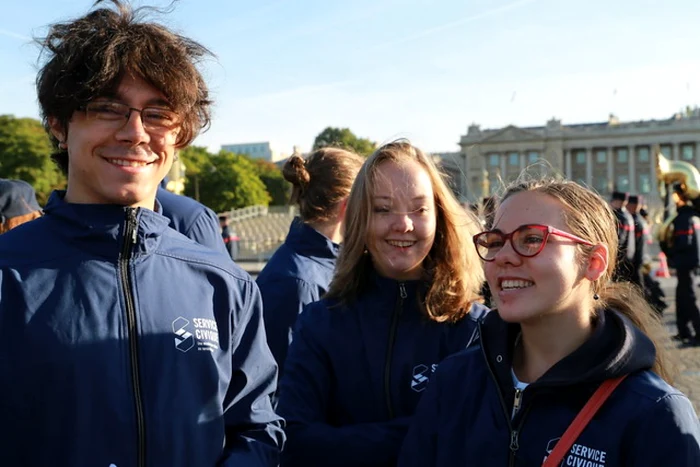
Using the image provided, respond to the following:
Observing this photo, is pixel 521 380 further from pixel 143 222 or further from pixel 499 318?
pixel 143 222

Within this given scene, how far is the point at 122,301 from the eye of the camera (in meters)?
1.82

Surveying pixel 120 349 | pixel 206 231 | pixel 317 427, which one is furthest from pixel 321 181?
pixel 120 349

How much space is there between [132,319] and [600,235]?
4.41 ft

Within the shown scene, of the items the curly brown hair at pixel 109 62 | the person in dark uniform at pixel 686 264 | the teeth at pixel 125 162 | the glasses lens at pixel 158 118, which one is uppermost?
the curly brown hair at pixel 109 62

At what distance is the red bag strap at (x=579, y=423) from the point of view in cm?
192

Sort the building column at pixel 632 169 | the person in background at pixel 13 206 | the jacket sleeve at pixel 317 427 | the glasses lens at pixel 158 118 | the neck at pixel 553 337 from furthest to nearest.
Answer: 1. the building column at pixel 632 169
2. the person in background at pixel 13 206
3. the jacket sleeve at pixel 317 427
4. the neck at pixel 553 337
5. the glasses lens at pixel 158 118

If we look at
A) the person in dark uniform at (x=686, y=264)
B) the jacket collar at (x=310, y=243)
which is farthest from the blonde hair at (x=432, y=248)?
the person in dark uniform at (x=686, y=264)

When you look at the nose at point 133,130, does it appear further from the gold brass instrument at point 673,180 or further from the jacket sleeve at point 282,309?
the gold brass instrument at point 673,180

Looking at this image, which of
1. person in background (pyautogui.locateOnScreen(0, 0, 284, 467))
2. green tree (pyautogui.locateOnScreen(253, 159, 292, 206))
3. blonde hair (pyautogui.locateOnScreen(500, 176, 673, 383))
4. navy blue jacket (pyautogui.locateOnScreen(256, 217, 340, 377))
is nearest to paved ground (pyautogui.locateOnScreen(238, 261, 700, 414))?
navy blue jacket (pyautogui.locateOnScreen(256, 217, 340, 377))

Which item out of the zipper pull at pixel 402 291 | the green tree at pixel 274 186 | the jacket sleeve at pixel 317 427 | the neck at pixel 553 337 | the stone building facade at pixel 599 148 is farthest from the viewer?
the stone building facade at pixel 599 148

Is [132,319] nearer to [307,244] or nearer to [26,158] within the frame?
[307,244]

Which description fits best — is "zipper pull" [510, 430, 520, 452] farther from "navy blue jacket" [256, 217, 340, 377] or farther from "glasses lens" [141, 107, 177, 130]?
"navy blue jacket" [256, 217, 340, 377]

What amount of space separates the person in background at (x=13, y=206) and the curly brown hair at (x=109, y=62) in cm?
221

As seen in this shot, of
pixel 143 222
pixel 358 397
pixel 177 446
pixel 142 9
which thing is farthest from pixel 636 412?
pixel 142 9
